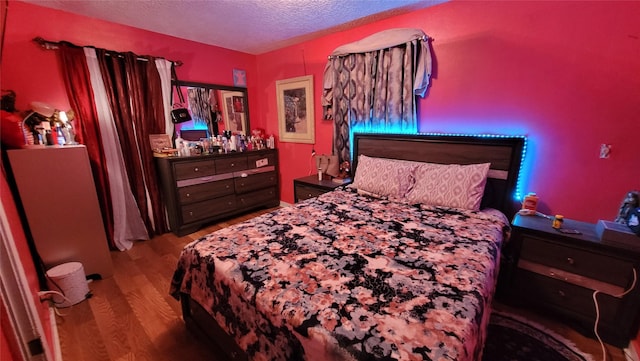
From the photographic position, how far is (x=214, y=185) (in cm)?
323

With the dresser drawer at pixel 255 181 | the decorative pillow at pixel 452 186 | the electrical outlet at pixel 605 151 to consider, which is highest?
the electrical outlet at pixel 605 151

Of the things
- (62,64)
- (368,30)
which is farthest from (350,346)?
(62,64)

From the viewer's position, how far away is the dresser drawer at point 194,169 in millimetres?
2896

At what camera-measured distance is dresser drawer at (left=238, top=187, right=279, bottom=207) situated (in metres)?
3.59

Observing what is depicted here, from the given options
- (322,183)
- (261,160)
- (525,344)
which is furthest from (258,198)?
(525,344)

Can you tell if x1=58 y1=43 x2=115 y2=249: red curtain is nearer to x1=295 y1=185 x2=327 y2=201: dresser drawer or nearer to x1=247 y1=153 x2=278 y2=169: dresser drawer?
x1=247 y1=153 x2=278 y2=169: dresser drawer

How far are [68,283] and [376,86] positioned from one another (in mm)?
3183

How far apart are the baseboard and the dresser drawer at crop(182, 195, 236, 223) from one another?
367 cm

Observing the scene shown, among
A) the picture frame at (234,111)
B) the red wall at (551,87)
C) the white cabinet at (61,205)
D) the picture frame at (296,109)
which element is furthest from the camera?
the picture frame at (234,111)

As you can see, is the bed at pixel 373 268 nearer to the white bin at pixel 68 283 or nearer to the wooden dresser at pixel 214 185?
the white bin at pixel 68 283

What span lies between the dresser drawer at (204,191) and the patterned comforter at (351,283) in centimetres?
161

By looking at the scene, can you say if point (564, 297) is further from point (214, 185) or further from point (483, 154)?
point (214, 185)

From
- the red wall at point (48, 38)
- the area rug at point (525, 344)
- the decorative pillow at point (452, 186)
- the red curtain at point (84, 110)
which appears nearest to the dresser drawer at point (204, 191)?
the red curtain at point (84, 110)

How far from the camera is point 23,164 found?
72.9 inches
